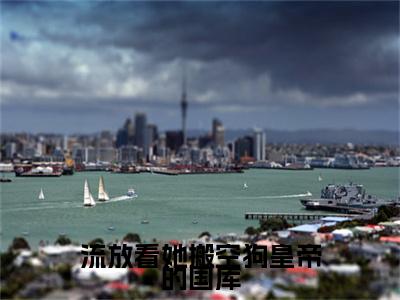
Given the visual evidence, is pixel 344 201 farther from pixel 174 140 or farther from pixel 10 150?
pixel 174 140

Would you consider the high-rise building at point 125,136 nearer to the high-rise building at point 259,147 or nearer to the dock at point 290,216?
the high-rise building at point 259,147

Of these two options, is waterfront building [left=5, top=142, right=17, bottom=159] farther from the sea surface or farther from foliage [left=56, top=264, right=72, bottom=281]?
foliage [left=56, top=264, right=72, bottom=281]

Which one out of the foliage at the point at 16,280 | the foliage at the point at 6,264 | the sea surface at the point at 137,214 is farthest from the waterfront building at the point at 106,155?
the foliage at the point at 16,280

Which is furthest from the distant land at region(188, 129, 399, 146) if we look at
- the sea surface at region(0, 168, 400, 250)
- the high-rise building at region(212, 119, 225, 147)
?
the sea surface at region(0, 168, 400, 250)

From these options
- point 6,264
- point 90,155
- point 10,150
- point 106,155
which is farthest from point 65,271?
point 10,150

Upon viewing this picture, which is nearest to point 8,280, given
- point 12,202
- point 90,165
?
point 12,202

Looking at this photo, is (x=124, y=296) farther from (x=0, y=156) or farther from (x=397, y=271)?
(x=0, y=156)
